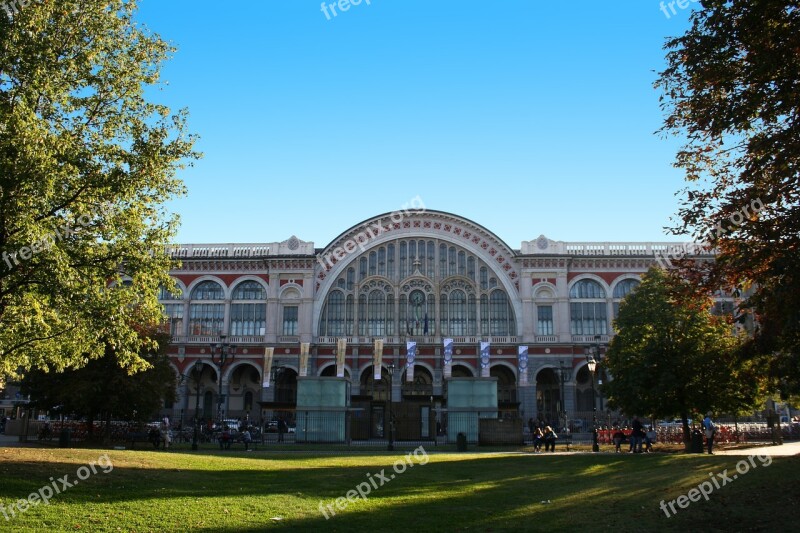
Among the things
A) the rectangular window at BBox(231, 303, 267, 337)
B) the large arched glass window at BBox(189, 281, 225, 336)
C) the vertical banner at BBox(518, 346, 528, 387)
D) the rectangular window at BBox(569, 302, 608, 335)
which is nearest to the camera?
the vertical banner at BBox(518, 346, 528, 387)

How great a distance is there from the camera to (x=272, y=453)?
3116cm

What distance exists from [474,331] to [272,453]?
3359 centimetres

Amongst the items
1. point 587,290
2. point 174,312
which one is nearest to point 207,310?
point 174,312

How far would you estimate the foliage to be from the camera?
115 feet

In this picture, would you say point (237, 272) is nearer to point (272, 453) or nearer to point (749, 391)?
point (272, 453)

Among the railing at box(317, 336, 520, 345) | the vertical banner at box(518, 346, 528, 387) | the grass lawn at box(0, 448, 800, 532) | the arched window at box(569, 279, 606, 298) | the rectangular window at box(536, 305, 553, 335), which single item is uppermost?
the arched window at box(569, 279, 606, 298)

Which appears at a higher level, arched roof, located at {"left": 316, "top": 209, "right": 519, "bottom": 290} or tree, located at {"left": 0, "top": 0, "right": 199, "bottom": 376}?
arched roof, located at {"left": 316, "top": 209, "right": 519, "bottom": 290}

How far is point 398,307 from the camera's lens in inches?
2457

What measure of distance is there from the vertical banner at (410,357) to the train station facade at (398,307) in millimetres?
1383

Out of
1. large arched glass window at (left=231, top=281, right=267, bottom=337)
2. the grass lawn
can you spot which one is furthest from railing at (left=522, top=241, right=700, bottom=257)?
the grass lawn

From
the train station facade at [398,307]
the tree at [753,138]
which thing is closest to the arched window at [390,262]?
the train station facade at [398,307]

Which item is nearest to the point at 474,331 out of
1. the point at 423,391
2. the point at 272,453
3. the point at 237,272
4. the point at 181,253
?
the point at 423,391

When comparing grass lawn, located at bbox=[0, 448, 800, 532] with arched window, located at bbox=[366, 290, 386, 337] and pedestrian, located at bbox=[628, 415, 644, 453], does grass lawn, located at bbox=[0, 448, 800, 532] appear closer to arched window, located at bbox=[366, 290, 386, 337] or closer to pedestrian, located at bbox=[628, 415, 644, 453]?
pedestrian, located at bbox=[628, 415, 644, 453]

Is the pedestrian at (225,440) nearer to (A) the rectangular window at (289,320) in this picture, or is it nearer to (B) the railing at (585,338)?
(A) the rectangular window at (289,320)
